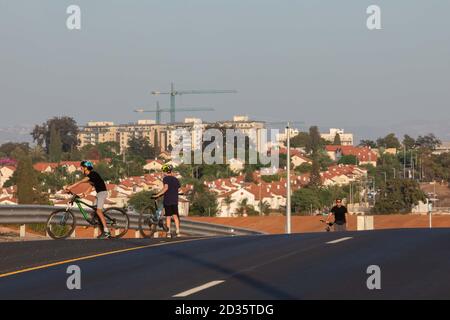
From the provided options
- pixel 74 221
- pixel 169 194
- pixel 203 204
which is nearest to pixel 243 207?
pixel 203 204

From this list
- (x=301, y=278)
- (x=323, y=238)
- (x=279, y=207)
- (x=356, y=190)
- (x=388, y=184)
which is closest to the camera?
(x=301, y=278)

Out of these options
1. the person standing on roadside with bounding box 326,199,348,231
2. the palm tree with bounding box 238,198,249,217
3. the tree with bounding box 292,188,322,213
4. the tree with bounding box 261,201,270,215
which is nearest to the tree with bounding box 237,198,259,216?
the palm tree with bounding box 238,198,249,217

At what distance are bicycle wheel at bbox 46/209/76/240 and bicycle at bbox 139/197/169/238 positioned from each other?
1.65 meters

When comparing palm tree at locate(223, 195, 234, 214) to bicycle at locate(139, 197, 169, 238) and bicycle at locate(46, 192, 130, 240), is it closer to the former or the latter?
bicycle at locate(139, 197, 169, 238)

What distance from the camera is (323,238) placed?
64.0ft

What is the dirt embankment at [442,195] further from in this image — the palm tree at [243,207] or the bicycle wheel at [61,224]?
the bicycle wheel at [61,224]

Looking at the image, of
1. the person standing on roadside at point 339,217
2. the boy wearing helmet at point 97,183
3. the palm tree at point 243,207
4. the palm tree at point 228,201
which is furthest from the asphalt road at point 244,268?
the palm tree at point 243,207

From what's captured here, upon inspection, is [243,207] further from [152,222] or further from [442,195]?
[152,222]

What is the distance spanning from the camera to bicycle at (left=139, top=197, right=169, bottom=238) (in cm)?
2478

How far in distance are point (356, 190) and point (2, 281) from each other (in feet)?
531

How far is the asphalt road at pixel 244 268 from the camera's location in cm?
1252

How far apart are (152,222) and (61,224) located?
222 centimetres

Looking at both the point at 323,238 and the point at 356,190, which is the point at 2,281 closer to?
the point at 323,238

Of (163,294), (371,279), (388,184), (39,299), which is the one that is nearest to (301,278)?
(371,279)
